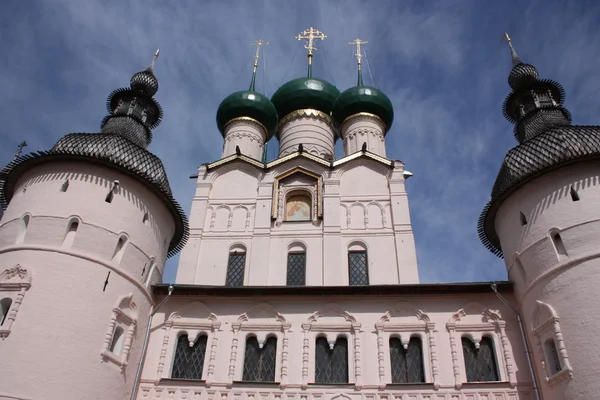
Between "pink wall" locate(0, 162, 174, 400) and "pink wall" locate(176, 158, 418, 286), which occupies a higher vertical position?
"pink wall" locate(176, 158, 418, 286)

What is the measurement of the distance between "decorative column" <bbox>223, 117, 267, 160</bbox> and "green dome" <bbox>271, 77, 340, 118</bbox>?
141 centimetres

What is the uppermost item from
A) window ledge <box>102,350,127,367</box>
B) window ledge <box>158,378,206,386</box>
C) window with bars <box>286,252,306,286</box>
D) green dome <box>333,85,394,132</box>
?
green dome <box>333,85,394,132</box>

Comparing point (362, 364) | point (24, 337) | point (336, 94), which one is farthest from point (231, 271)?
point (336, 94)

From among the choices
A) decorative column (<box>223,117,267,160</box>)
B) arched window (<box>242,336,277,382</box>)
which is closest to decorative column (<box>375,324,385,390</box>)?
arched window (<box>242,336,277,382</box>)

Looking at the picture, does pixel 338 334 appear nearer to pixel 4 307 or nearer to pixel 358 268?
pixel 358 268

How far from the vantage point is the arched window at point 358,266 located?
12954 millimetres

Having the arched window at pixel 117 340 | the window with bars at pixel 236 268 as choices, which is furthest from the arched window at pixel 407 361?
the arched window at pixel 117 340

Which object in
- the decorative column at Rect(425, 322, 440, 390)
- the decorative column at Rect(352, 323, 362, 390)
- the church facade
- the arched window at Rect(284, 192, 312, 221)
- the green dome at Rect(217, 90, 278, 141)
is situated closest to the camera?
the church facade

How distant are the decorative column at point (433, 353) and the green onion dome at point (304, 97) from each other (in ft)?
33.6

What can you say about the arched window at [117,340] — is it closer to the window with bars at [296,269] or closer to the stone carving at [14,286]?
the stone carving at [14,286]

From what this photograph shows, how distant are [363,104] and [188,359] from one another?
34.1 ft

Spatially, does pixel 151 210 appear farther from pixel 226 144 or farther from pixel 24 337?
pixel 226 144

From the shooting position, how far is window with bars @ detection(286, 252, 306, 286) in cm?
1298

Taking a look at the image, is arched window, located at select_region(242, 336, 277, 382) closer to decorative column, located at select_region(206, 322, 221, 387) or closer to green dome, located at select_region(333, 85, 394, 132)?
decorative column, located at select_region(206, 322, 221, 387)
